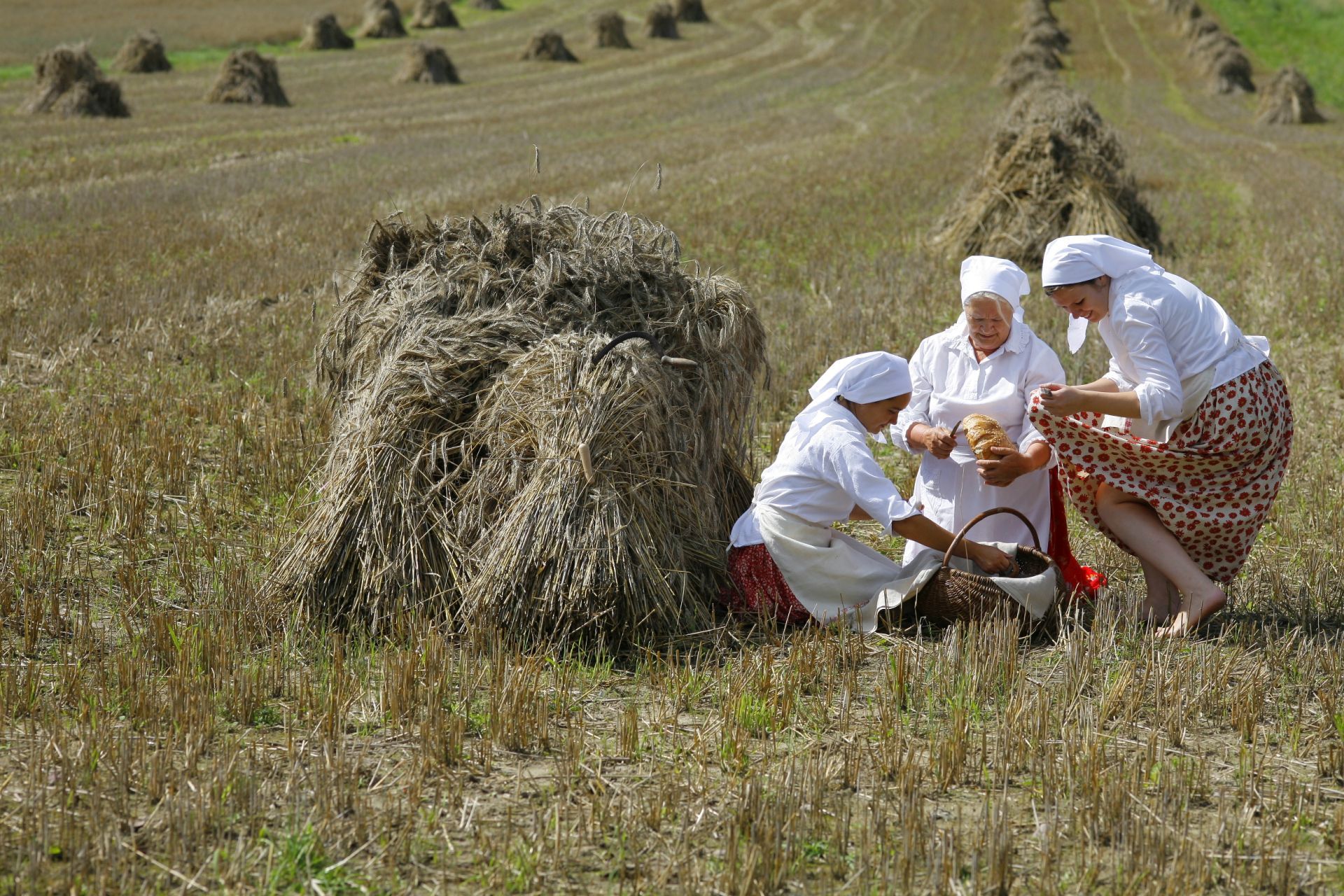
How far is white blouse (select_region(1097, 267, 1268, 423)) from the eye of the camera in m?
4.26

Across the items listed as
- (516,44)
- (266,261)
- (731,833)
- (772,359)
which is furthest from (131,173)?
(516,44)

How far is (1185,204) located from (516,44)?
88.5 feet

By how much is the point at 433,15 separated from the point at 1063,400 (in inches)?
1582

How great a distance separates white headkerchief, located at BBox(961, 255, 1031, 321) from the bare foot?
4.11 feet

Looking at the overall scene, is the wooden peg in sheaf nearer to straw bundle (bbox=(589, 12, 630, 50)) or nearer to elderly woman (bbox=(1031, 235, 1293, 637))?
elderly woman (bbox=(1031, 235, 1293, 637))

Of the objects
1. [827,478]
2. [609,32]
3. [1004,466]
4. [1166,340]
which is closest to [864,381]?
[827,478]

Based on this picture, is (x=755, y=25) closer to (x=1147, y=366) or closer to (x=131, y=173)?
(x=131, y=173)

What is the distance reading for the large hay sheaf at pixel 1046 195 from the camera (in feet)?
39.4

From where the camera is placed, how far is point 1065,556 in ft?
16.0

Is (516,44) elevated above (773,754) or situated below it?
above

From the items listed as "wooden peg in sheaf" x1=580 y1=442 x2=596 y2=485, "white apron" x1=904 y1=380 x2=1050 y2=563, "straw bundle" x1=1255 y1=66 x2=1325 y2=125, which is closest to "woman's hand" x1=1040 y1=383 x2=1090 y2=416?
"white apron" x1=904 y1=380 x2=1050 y2=563

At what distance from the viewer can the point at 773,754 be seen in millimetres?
3479

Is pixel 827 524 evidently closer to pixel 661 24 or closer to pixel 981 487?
pixel 981 487

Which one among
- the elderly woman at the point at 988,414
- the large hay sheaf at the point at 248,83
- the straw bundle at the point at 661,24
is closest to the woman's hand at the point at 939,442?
the elderly woman at the point at 988,414
